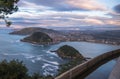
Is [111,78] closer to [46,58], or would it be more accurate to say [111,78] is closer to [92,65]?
[92,65]

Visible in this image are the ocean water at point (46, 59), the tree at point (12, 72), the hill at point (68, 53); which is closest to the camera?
the ocean water at point (46, 59)

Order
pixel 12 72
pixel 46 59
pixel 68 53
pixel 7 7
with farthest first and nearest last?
1. pixel 68 53
2. pixel 46 59
3. pixel 12 72
4. pixel 7 7

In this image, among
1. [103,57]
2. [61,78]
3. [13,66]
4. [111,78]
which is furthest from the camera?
[13,66]

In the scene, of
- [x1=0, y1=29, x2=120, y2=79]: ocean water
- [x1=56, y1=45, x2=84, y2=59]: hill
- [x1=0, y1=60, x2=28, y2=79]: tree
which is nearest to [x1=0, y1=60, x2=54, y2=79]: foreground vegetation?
[x1=0, y1=60, x2=28, y2=79]: tree

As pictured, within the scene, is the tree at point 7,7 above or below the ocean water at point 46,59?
above

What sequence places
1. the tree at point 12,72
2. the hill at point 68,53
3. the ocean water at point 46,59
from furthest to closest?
the hill at point 68,53 → the tree at point 12,72 → the ocean water at point 46,59

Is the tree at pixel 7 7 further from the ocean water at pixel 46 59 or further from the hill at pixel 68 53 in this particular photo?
the hill at pixel 68 53

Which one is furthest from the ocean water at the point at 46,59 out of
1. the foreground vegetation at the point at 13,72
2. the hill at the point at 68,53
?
the foreground vegetation at the point at 13,72

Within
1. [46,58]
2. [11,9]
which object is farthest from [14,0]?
[46,58]

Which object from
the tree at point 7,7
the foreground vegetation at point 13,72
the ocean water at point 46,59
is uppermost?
the tree at point 7,7

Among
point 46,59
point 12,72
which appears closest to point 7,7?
point 12,72

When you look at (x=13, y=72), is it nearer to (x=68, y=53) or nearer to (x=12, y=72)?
(x=12, y=72)
